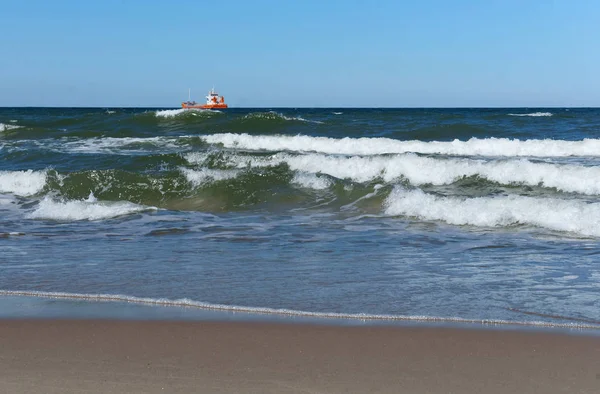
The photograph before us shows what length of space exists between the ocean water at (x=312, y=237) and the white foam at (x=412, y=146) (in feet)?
2.14

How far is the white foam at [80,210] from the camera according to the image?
9.49m

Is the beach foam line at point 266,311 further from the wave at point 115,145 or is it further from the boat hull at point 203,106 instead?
the boat hull at point 203,106

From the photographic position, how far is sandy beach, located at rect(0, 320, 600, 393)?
3234 mm

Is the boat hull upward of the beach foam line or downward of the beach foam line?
upward

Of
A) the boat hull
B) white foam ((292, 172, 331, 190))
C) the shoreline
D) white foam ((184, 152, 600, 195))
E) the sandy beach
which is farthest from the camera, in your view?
the boat hull

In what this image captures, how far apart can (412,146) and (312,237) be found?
44.5 feet

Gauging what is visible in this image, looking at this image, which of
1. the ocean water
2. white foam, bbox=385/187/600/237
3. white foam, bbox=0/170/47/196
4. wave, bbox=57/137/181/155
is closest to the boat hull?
wave, bbox=57/137/181/155

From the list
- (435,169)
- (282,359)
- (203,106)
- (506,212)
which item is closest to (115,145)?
(435,169)

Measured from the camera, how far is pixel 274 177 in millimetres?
13086

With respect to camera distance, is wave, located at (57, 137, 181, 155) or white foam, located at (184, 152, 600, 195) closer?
white foam, located at (184, 152, 600, 195)

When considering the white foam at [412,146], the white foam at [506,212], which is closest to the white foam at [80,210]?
the white foam at [506,212]

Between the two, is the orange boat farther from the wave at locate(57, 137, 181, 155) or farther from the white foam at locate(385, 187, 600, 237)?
the white foam at locate(385, 187, 600, 237)

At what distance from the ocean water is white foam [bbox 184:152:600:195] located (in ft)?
0.11

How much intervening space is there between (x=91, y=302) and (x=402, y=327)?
7.23ft
